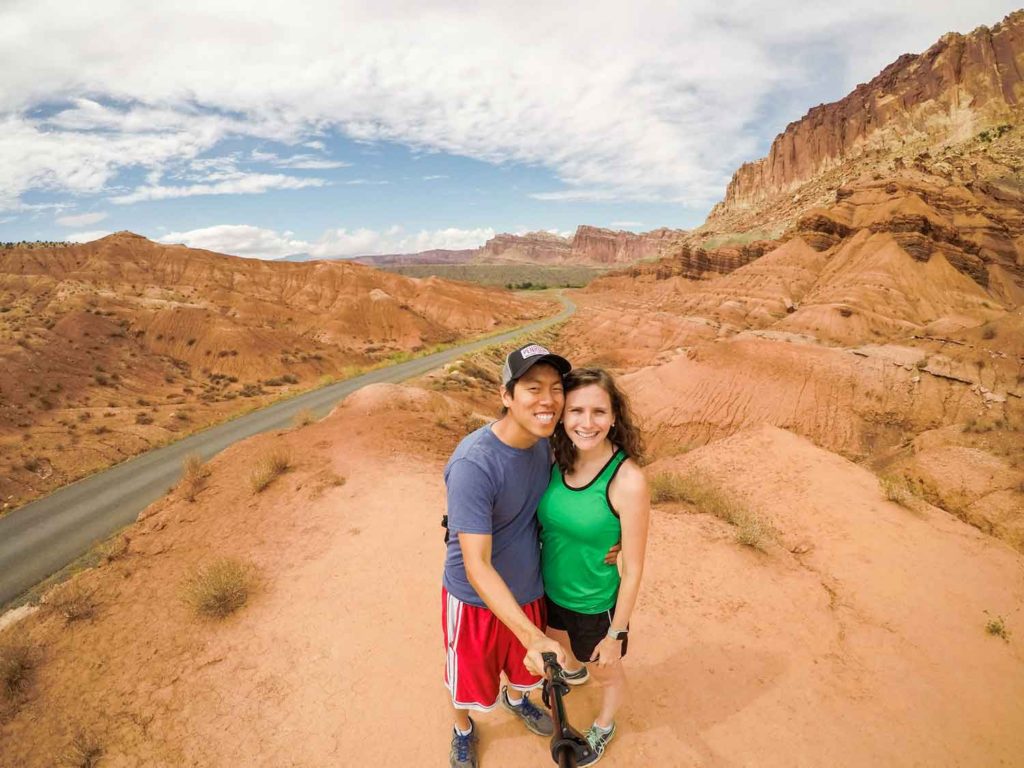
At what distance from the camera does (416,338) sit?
48531 millimetres

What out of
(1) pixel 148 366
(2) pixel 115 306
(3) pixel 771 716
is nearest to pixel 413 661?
(3) pixel 771 716

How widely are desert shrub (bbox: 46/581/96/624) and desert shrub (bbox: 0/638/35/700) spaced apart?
0.59 metres

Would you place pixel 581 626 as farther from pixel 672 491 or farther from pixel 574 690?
pixel 672 491

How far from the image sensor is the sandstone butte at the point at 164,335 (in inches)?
731

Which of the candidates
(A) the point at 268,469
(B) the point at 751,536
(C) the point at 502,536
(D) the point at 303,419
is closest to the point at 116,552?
(A) the point at 268,469

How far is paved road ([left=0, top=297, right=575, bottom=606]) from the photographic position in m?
9.61

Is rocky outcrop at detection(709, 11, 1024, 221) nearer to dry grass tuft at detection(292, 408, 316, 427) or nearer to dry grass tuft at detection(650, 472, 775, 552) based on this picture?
dry grass tuft at detection(650, 472, 775, 552)

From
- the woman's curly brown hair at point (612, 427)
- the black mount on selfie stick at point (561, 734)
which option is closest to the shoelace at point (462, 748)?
the black mount on selfie stick at point (561, 734)

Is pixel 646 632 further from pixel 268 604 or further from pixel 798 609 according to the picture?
pixel 268 604

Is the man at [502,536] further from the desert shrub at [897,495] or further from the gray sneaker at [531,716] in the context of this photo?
the desert shrub at [897,495]

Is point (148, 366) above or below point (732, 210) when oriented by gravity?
below

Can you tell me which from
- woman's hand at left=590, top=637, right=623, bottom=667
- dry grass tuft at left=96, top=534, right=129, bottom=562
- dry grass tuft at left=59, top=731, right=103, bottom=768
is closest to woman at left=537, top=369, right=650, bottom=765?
woman's hand at left=590, top=637, right=623, bottom=667

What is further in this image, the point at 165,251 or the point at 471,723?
the point at 165,251

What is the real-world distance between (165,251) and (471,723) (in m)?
71.4
